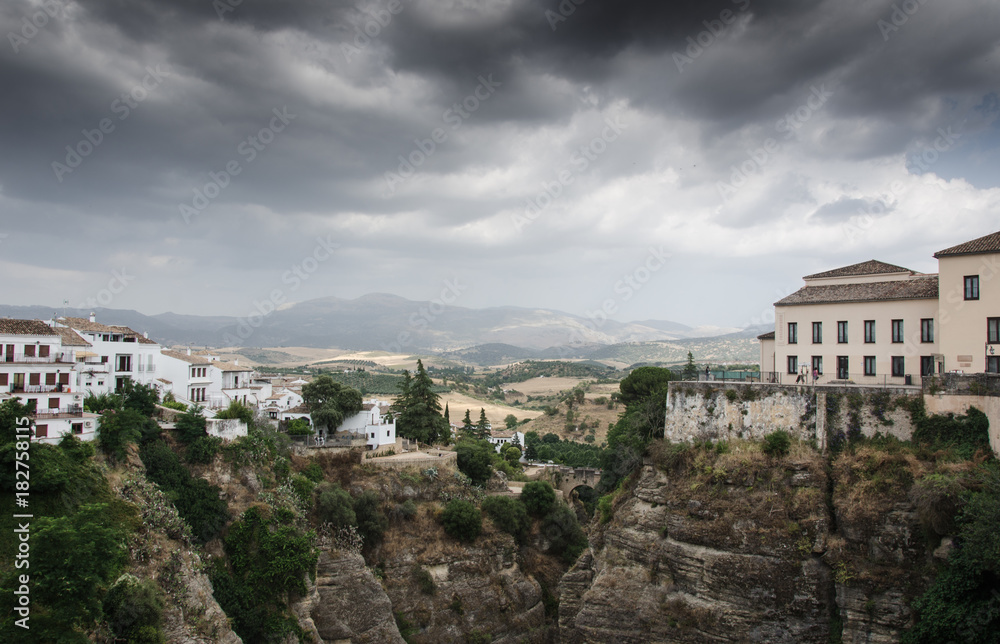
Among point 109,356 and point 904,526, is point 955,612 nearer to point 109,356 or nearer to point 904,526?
point 904,526

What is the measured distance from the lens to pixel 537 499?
5203 centimetres

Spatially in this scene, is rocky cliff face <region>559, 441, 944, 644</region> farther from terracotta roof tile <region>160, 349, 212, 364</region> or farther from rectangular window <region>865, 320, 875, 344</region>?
terracotta roof tile <region>160, 349, 212, 364</region>

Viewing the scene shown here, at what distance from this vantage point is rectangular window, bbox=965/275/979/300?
2718 centimetres

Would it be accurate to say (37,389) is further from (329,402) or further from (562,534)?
(562,534)

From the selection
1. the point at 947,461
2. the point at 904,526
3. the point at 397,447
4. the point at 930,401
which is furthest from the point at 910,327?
the point at 397,447

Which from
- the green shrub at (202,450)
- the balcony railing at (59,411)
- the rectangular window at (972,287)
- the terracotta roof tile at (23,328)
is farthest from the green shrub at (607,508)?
the terracotta roof tile at (23,328)

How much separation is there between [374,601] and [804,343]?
28.9 meters

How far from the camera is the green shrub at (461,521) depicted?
1790 inches

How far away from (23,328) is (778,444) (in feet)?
121

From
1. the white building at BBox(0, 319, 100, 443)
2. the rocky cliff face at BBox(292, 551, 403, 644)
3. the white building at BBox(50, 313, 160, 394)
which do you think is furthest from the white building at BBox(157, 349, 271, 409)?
the rocky cliff face at BBox(292, 551, 403, 644)

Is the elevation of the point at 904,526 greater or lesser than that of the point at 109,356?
lesser

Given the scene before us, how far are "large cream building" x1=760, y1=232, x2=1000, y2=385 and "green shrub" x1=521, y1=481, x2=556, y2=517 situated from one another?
22.7 m

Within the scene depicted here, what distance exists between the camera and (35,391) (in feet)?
101

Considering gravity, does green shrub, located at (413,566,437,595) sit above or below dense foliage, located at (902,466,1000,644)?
below
